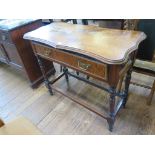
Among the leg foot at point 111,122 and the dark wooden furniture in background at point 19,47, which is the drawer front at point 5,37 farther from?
the leg foot at point 111,122

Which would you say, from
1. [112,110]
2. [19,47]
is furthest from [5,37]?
[112,110]

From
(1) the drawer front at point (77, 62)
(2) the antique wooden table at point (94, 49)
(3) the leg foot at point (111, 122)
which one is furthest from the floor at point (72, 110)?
(1) the drawer front at point (77, 62)

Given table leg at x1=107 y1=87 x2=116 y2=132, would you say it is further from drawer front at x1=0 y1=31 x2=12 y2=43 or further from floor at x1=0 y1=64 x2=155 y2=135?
drawer front at x1=0 y1=31 x2=12 y2=43

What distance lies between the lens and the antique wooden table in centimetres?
98

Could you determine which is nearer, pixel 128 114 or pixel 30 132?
pixel 30 132

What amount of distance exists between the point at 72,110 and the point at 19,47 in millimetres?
908

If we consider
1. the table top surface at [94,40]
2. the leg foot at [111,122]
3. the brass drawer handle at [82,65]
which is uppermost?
the table top surface at [94,40]

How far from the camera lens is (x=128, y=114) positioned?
1.56 meters

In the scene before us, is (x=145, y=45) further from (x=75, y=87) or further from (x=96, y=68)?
(x=75, y=87)

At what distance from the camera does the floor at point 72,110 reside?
1.47 meters

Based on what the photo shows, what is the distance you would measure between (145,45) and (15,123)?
3.95 ft

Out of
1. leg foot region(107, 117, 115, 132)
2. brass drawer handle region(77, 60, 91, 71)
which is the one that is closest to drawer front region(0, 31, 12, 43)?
brass drawer handle region(77, 60, 91, 71)
